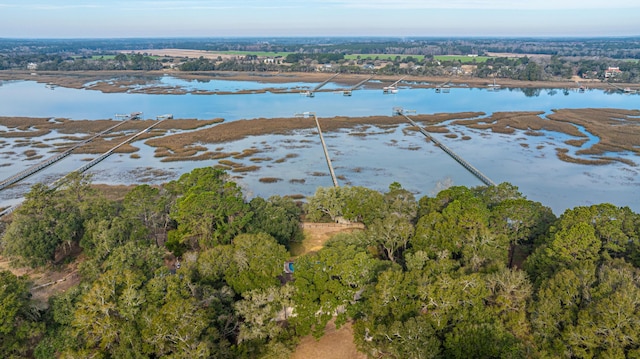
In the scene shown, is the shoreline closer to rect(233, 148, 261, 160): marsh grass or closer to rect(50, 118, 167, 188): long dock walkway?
rect(50, 118, 167, 188): long dock walkway

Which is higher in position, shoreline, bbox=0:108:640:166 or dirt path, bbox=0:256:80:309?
shoreline, bbox=0:108:640:166

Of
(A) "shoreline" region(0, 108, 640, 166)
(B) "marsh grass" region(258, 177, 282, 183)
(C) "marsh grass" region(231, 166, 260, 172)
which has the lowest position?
(B) "marsh grass" region(258, 177, 282, 183)

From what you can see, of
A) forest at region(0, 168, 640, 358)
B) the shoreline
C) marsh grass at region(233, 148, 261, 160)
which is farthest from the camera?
the shoreline

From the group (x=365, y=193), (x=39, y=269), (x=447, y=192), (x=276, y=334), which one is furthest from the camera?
(x=365, y=193)

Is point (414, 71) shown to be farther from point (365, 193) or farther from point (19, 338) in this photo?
point (19, 338)

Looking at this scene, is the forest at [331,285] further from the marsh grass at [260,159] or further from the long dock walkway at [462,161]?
the marsh grass at [260,159]

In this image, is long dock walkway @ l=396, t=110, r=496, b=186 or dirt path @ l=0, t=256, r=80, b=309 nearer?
dirt path @ l=0, t=256, r=80, b=309

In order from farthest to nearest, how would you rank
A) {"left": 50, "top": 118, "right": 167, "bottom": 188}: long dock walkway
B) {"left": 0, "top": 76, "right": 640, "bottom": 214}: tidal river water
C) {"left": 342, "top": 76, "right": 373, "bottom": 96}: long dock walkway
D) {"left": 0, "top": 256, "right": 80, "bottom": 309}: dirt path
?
{"left": 342, "top": 76, "right": 373, "bottom": 96}: long dock walkway, {"left": 50, "top": 118, "right": 167, "bottom": 188}: long dock walkway, {"left": 0, "top": 76, "right": 640, "bottom": 214}: tidal river water, {"left": 0, "top": 256, "right": 80, "bottom": 309}: dirt path

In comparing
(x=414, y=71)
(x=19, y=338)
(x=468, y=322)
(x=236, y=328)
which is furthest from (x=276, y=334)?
(x=414, y=71)

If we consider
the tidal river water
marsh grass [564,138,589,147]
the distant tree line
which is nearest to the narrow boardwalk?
the tidal river water
